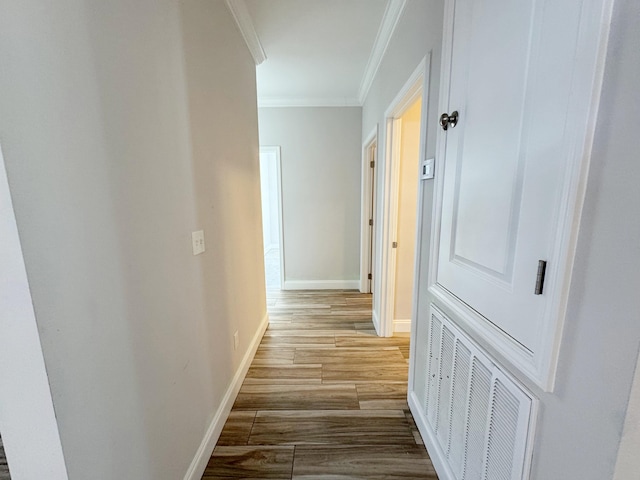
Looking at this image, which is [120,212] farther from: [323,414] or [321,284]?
[321,284]

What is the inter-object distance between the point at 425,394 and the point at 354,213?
2.69 m

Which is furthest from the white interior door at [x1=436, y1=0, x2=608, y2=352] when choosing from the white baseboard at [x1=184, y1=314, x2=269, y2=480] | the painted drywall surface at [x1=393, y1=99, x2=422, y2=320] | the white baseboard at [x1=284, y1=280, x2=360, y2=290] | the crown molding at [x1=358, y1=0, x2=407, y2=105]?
the white baseboard at [x1=284, y1=280, x2=360, y2=290]

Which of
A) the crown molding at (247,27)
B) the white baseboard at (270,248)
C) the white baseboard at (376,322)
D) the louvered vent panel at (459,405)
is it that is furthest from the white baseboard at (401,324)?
the white baseboard at (270,248)

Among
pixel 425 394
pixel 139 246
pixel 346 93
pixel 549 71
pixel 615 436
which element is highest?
pixel 346 93

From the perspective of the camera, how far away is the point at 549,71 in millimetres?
635

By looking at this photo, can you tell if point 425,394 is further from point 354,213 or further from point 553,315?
point 354,213

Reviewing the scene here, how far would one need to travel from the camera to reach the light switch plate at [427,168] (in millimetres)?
1327

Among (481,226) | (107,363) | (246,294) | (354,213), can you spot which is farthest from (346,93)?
(107,363)

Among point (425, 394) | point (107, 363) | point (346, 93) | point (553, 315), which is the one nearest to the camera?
point (553, 315)

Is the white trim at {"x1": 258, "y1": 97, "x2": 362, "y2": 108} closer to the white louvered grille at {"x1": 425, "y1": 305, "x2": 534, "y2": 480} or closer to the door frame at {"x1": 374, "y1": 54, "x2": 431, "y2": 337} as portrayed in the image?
the door frame at {"x1": 374, "y1": 54, "x2": 431, "y2": 337}

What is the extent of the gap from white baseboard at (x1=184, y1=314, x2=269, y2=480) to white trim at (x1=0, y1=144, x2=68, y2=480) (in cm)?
77

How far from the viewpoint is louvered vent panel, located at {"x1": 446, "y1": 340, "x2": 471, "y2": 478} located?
1.03 metres

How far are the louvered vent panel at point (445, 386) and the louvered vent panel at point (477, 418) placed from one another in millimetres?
161

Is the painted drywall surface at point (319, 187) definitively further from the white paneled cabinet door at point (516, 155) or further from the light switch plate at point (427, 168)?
the white paneled cabinet door at point (516, 155)
